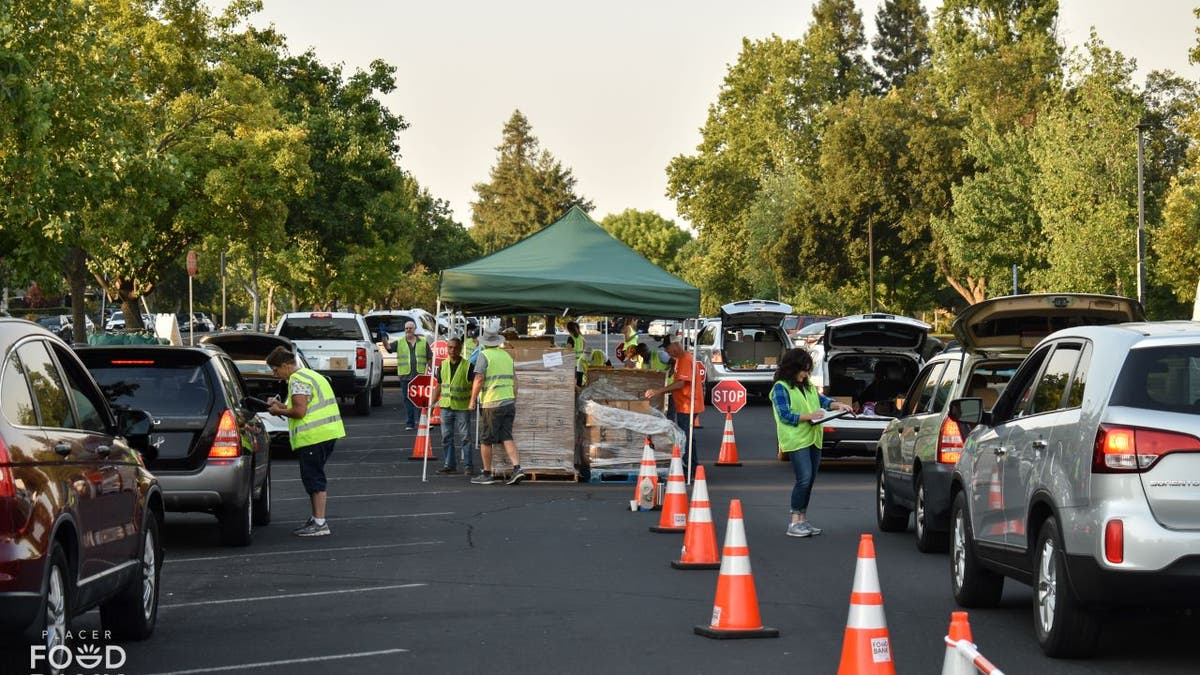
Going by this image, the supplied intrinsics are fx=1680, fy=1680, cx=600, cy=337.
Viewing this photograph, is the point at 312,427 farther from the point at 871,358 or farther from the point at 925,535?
the point at 871,358

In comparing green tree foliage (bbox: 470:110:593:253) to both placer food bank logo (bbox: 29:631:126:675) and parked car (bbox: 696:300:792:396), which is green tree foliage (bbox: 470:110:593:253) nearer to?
parked car (bbox: 696:300:792:396)

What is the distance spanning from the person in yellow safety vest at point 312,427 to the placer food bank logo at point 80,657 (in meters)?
5.17

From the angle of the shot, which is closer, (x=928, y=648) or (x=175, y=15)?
(x=928, y=648)

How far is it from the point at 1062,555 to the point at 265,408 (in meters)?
8.62

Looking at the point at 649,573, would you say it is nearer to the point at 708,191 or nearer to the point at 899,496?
the point at 899,496

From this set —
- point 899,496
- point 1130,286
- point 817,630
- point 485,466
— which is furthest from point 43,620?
point 1130,286

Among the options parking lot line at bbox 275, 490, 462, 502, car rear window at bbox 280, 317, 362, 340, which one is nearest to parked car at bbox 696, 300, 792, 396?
car rear window at bbox 280, 317, 362, 340

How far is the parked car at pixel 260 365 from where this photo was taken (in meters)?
22.3

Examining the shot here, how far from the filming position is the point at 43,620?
6977 mm

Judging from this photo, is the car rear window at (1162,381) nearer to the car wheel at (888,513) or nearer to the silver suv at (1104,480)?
the silver suv at (1104,480)

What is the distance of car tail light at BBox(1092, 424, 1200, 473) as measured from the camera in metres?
7.88

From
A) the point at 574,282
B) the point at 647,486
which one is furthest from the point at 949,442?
the point at 574,282

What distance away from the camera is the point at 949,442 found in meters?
13.1

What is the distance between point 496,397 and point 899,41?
89120mm
